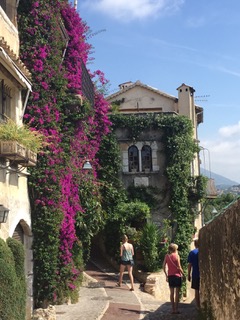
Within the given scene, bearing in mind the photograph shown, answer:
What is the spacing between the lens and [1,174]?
9289 mm

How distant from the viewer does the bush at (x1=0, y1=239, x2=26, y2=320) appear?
7.80 meters

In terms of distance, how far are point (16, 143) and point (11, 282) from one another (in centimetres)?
255

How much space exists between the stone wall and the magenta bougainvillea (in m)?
4.36

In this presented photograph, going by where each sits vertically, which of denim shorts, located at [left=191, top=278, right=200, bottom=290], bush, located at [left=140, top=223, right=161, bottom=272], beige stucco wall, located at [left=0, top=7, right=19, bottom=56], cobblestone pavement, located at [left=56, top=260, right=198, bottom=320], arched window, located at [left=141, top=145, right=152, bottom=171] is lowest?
cobblestone pavement, located at [left=56, top=260, right=198, bottom=320]

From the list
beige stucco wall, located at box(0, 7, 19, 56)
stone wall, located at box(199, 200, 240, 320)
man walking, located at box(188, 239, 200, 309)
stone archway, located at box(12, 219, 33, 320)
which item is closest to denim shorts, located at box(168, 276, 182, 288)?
man walking, located at box(188, 239, 200, 309)

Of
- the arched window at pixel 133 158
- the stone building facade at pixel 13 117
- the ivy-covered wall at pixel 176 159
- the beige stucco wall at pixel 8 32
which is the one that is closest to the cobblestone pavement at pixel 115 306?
the stone building facade at pixel 13 117

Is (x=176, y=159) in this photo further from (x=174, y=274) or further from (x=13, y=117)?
(x=13, y=117)

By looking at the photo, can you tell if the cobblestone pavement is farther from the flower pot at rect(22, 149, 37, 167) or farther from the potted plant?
the potted plant

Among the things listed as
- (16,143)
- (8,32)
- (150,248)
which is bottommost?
(150,248)

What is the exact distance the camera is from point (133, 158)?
22172mm

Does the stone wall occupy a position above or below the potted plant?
below

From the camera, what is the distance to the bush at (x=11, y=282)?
7.80 m

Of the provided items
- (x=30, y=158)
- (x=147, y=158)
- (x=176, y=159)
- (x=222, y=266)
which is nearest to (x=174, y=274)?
(x=222, y=266)

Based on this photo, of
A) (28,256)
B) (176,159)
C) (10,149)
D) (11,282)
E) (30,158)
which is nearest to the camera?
(11,282)
